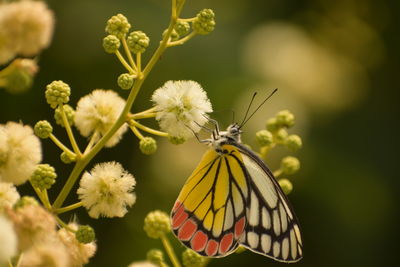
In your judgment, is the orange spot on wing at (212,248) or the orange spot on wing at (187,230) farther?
the orange spot on wing at (187,230)

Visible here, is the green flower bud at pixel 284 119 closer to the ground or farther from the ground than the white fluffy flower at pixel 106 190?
farther from the ground

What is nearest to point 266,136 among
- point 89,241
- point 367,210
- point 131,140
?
point 89,241

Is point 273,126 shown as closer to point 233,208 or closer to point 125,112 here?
point 233,208

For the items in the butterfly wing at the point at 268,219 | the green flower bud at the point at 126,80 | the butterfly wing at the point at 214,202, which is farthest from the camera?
the butterfly wing at the point at 214,202

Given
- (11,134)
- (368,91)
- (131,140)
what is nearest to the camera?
(11,134)

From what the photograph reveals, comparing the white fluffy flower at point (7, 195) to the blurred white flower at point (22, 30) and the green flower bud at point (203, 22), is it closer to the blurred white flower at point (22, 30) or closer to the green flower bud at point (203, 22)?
the blurred white flower at point (22, 30)

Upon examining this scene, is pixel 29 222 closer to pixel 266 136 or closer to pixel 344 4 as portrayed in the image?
pixel 266 136

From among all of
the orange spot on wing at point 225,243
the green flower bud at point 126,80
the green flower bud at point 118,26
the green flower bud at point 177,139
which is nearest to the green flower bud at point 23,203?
the green flower bud at point 126,80
